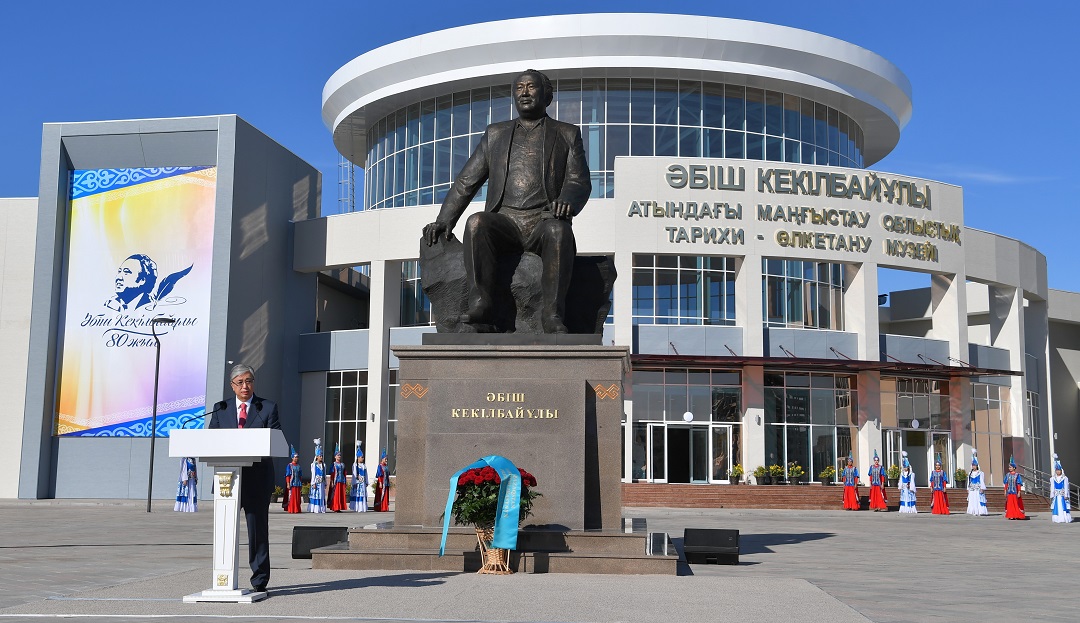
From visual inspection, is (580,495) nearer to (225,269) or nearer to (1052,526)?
(1052,526)

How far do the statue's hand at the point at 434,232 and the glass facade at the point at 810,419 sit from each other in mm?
30971

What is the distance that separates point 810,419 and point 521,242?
1265 inches

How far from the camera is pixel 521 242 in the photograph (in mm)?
13531

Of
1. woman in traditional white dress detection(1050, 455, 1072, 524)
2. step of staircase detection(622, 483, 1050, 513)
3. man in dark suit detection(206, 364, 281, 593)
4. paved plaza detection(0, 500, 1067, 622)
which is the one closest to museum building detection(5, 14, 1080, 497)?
step of staircase detection(622, 483, 1050, 513)

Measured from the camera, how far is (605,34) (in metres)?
44.6

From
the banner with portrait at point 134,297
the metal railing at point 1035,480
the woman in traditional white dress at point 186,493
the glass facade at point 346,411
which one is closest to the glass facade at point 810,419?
the metal railing at point 1035,480

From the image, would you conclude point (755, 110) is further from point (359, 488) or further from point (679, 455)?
point (359, 488)

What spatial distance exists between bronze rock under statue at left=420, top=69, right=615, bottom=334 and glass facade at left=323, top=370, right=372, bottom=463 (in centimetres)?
3305


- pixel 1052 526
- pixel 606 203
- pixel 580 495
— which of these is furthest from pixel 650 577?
pixel 606 203

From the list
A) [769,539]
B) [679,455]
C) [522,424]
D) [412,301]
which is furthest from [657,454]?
[522,424]

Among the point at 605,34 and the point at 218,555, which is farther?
the point at 605,34

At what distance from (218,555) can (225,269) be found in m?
34.0

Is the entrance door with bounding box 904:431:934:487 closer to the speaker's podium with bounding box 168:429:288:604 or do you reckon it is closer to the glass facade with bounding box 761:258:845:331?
the glass facade with bounding box 761:258:845:331

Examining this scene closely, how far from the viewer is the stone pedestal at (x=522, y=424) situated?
1209cm
